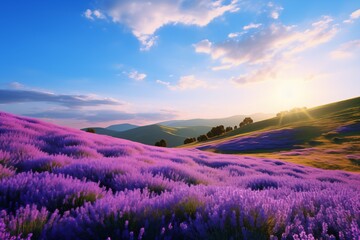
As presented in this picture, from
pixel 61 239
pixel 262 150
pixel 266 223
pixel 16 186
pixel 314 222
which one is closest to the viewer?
pixel 61 239

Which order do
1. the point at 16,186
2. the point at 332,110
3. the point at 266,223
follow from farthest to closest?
the point at 332,110, the point at 16,186, the point at 266,223

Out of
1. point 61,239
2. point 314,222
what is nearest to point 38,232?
point 61,239

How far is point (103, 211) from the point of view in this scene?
8.25 ft

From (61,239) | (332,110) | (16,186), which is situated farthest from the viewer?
(332,110)

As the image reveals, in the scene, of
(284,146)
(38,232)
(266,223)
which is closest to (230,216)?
(266,223)

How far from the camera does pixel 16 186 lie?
3344 millimetres

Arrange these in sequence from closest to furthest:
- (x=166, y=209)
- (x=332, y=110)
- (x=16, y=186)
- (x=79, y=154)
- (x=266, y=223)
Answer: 1. (x=266, y=223)
2. (x=166, y=209)
3. (x=16, y=186)
4. (x=79, y=154)
5. (x=332, y=110)

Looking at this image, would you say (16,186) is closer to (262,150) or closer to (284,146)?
(262,150)

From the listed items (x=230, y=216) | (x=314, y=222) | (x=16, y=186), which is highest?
(x=16, y=186)

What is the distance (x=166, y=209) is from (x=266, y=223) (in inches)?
40.1

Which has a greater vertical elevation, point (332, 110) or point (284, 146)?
point (332, 110)

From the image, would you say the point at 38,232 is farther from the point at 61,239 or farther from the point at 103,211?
the point at 103,211

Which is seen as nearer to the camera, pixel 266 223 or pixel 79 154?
pixel 266 223

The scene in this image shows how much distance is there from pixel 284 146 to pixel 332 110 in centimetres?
5147
